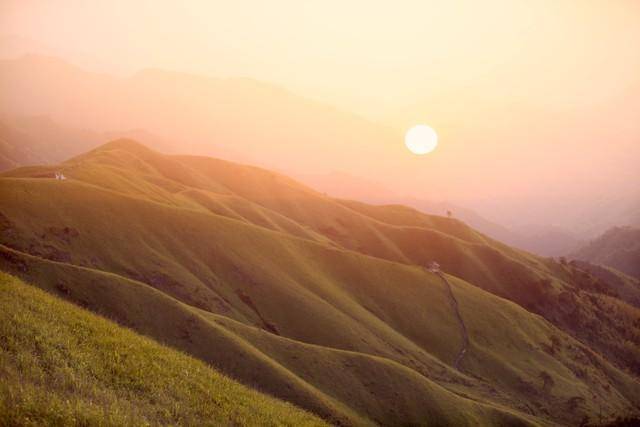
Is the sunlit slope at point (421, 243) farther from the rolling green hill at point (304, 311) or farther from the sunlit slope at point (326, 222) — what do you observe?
the rolling green hill at point (304, 311)

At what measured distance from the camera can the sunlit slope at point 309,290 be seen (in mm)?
62438

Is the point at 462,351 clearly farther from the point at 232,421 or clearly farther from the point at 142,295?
the point at 232,421

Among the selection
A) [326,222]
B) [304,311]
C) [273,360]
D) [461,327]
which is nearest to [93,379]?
[273,360]

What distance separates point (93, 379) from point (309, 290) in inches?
2508

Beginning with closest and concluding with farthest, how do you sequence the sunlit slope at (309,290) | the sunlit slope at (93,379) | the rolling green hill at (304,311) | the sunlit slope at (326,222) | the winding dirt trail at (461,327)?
the sunlit slope at (93,379) < the rolling green hill at (304,311) < the sunlit slope at (309,290) < the winding dirt trail at (461,327) < the sunlit slope at (326,222)

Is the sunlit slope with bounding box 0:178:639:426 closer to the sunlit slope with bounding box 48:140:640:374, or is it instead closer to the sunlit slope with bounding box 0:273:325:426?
the sunlit slope with bounding box 0:273:325:426

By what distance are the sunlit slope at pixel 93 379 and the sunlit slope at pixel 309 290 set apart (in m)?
21.3

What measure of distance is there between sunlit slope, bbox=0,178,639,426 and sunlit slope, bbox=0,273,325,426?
2125 cm

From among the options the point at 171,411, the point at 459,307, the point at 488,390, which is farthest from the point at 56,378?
the point at 459,307

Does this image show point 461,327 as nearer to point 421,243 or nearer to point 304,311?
Result: point 304,311

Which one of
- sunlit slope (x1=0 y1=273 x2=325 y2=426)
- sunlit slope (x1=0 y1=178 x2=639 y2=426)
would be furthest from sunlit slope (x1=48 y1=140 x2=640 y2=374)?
sunlit slope (x1=0 y1=273 x2=325 y2=426)

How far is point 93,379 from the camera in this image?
19.2 metres

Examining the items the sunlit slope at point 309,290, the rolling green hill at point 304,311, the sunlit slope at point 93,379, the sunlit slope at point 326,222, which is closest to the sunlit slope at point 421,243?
the sunlit slope at point 326,222

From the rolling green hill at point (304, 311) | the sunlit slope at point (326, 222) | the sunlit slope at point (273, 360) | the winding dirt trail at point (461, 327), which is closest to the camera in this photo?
the sunlit slope at point (273, 360)
